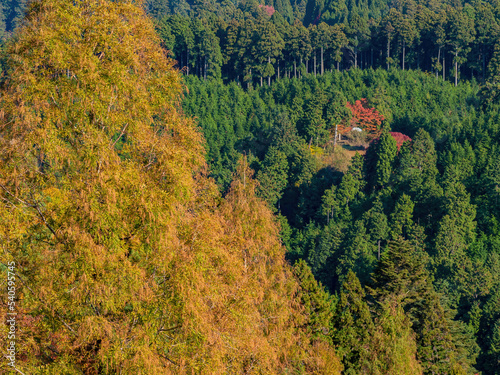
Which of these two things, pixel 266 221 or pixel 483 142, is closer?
pixel 266 221

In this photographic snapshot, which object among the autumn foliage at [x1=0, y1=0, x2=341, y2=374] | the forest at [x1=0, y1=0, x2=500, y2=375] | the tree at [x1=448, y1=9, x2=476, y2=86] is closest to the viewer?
the autumn foliage at [x1=0, y1=0, x2=341, y2=374]

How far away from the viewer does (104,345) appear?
973 cm

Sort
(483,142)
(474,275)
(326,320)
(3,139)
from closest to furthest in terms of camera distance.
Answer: (3,139), (326,320), (474,275), (483,142)

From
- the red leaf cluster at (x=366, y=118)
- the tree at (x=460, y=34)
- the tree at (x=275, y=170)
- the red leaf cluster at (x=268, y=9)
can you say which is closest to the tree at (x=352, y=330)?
the tree at (x=275, y=170)

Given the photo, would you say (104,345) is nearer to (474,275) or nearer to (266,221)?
(266,221)

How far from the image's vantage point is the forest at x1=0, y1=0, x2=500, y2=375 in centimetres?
1015

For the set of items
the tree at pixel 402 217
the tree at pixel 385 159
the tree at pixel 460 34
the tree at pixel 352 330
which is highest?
the tree at pixel 460 34

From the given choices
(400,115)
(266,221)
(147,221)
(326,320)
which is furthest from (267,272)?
(400,115)

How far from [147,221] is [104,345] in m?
2.30

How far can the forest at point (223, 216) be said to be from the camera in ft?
33.3

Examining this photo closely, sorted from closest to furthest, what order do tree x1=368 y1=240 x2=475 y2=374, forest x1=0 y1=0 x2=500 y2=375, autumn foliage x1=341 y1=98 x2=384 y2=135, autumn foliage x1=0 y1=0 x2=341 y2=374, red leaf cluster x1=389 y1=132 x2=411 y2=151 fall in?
autumn foliage x1=0 y1=0 x2=341 y2=374 → forest x1=0 y1=0 x2=500 y2=375 → tree x1=368 y1=240 x2=475 y2=374 → red leaf cluster x1=389 y1=132 x2=411 y2=151 → autumn foliage x1=341 y1=98 x2=384 y2=135

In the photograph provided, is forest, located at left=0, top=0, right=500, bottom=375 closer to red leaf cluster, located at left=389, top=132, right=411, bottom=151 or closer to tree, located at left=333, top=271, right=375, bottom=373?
tree, located at left=333, top=271, right=375, bottom=373

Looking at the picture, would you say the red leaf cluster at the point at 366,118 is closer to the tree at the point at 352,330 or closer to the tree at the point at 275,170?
the tree at the point at 275,170

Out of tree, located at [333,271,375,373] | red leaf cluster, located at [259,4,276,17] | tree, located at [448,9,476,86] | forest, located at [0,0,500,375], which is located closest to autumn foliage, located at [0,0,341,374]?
forest, located at [0,0,500,375]
